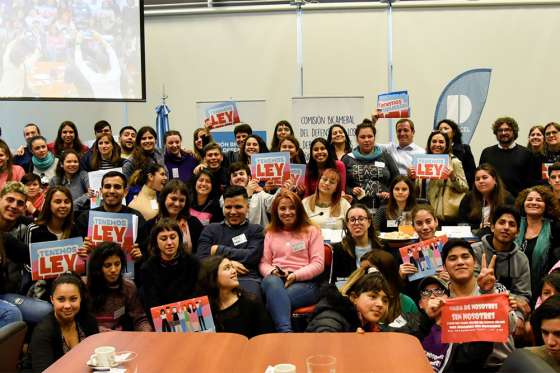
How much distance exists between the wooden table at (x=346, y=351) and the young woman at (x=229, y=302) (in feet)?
2.94

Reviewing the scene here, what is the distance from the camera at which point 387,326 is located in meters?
3.52

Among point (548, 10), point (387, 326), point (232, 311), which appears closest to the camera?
point (387, 326)

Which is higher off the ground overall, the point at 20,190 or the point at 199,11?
the point at 199,11

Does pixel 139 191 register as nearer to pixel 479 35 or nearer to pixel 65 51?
pixel 65 51

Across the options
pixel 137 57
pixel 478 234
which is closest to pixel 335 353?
pixel 478 234

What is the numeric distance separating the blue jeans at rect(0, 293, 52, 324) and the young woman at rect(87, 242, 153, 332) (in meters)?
0.48

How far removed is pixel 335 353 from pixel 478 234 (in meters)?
2.50

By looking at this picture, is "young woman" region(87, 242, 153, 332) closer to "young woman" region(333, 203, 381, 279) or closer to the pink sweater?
the pink sweater

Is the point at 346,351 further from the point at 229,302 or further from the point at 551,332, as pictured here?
the point at 229,302

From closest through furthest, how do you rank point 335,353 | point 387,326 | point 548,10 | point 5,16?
1. point 335,353
2. point 387,326
3. point 5,16
4. point 548,10

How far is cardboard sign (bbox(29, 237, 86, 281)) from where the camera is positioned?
13.7 ft

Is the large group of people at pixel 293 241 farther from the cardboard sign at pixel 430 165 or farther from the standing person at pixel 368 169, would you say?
the cardboard sign at pixel 430 165

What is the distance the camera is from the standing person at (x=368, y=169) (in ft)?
19.5

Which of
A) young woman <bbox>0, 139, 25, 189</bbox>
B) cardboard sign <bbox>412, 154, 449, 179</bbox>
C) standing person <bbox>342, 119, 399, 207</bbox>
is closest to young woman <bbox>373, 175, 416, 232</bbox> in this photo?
cardboard sign <bbox>412, 154, 449, 179</bbox>
